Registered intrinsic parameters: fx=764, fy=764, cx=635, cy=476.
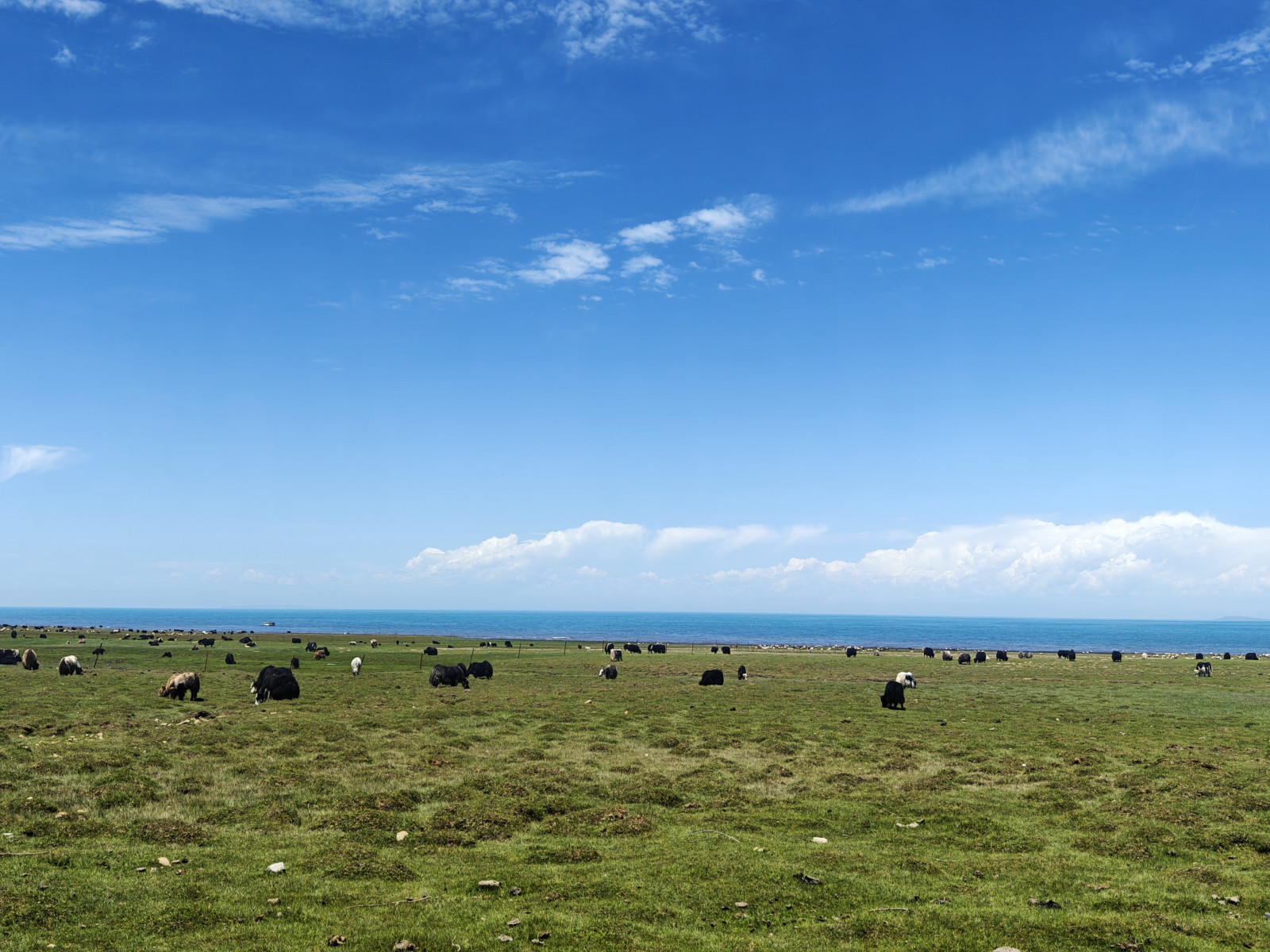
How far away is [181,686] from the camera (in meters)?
37.7

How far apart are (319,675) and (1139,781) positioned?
52460 mm

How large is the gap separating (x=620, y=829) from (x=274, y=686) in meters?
29.8

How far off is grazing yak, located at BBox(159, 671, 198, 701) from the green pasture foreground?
2503mm

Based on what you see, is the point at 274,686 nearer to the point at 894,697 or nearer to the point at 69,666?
the point at 69,666

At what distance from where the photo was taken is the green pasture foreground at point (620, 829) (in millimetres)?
11484

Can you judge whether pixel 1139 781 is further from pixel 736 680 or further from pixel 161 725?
pixel 736 680

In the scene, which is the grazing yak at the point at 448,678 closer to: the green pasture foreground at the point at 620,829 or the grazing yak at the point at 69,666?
the green pasture foreground at the point at 620,829

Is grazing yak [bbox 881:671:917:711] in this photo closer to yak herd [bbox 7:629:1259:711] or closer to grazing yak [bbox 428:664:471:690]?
yak herd [bbox 7:629:1259:711]

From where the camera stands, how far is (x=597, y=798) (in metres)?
19.6

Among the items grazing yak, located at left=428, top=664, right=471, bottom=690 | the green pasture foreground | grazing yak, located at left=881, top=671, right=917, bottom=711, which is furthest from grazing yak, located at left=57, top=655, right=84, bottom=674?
grazing yak, located at left=881, top=671, right=917, bottom=711

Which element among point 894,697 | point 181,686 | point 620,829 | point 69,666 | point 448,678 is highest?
point 620,829

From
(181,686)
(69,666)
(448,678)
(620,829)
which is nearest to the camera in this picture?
(620,829)

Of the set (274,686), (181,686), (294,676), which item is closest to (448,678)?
(274,686)

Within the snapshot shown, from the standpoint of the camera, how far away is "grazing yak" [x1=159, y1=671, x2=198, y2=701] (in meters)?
37.7
